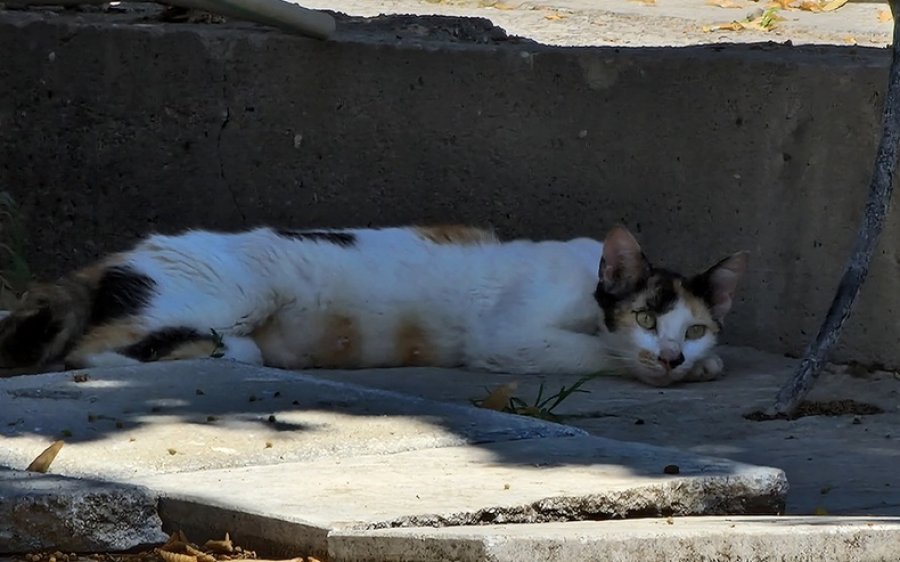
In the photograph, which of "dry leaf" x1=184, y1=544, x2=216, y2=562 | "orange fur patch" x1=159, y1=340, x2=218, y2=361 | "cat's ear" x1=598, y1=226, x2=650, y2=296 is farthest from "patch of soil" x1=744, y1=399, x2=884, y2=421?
"dry leaf" x1=184, y1=544, x2=216, y2=562

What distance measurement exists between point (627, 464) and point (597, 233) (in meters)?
2.99

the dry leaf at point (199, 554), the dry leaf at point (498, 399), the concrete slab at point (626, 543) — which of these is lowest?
the dry leaf at point (498, 399)

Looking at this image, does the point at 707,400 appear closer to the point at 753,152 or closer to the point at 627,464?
the point at 753,152

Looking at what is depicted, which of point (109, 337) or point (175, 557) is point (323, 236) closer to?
point (109, 337)

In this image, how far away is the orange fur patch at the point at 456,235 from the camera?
6543 millimetres

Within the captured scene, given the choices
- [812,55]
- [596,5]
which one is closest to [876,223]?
[812,55]

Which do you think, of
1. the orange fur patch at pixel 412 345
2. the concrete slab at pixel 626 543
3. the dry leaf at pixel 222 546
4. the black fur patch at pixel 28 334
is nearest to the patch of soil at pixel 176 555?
the dry leaf at pixel 222 546

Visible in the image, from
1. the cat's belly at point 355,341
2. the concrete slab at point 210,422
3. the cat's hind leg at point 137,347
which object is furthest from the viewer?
the cat's belly at point 355,341

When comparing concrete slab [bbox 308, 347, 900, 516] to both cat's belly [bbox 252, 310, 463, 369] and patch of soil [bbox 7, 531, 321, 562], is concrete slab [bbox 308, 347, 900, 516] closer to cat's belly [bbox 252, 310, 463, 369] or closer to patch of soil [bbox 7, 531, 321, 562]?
cat's belly [bbox 252, 310, 463, 369]

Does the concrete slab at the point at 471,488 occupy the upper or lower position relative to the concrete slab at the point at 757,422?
upper

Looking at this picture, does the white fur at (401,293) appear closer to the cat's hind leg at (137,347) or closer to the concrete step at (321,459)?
the cat's hind leg at (137,347)

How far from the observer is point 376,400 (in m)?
4.66

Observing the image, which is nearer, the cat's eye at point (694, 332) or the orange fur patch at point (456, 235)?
the cat's eye at point (694, 332)

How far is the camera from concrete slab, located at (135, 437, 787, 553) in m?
3.41
